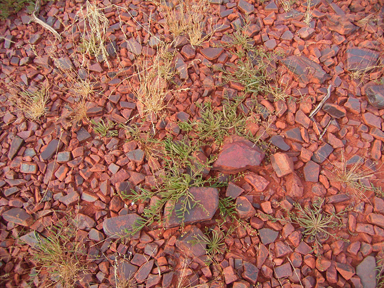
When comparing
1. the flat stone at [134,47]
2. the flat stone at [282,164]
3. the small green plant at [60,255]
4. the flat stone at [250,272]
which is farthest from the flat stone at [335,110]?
the small green plant at [60,255]

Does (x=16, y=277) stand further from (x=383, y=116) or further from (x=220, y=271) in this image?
(x=383, y=116)

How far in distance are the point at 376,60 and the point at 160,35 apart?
7.15 ft

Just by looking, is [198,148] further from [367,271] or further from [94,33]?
[94,33]

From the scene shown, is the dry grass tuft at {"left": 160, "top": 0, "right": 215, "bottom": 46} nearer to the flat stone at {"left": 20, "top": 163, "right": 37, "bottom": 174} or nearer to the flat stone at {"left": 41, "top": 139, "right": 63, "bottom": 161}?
the flat stone at {"left": 41, "top": 139, "right": 63, "bottom": 161}

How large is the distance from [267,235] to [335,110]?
1.30 m

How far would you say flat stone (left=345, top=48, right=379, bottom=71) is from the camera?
271cm

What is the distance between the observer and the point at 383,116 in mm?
2551

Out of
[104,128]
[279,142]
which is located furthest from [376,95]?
[104,128]

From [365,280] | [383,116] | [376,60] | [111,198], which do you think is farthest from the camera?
[376,60]

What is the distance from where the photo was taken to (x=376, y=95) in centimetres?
253

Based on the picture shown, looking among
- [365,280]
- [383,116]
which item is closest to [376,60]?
[383,116]

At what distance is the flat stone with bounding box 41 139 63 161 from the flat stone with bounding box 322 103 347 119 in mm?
2456

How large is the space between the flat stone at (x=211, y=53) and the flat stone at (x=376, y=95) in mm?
1435

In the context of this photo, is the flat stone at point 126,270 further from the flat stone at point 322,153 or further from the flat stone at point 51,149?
the flat stone at point 322,153
